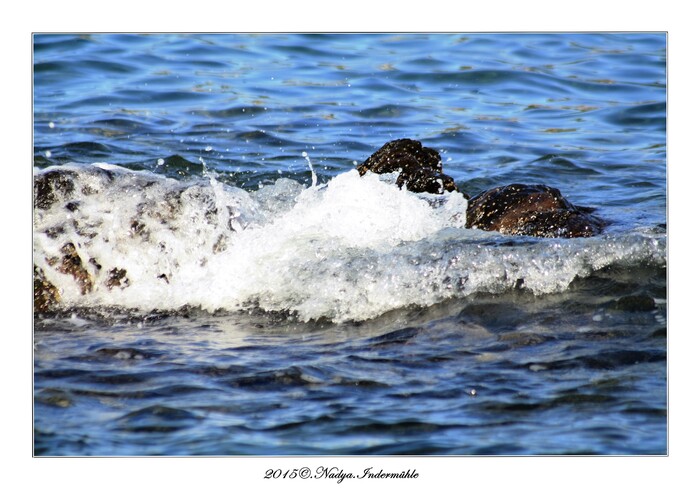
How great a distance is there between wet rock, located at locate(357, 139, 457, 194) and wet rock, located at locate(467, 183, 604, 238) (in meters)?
0.28

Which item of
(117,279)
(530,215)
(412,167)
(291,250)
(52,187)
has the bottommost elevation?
(117,279)

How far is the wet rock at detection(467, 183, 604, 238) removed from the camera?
6117mm

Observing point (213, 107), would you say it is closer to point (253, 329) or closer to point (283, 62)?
point (283, 62)

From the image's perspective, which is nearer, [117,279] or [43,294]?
[43,294]

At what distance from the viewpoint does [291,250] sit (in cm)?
568

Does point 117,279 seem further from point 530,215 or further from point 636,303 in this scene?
point 636,303

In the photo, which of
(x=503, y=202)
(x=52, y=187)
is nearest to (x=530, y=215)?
(x=503, y=202)

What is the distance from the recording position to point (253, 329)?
5012 mm

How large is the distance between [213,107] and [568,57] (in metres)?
3.98

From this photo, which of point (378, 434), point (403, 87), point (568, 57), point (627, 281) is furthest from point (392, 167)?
point (568, 57)

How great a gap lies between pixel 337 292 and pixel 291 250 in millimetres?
545

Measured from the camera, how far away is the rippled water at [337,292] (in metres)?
4.00

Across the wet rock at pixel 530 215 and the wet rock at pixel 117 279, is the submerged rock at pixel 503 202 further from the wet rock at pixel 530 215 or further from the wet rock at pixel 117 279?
the wet rock at pixel 117 279

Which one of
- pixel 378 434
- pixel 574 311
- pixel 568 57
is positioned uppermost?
pixel 568 57
